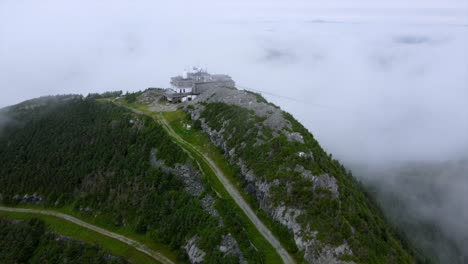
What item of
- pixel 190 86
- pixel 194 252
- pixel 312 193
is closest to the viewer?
pixel 194 252

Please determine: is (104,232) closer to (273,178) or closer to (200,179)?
(200,179)

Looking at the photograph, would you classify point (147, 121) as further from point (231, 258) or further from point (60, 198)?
point (231, 258)

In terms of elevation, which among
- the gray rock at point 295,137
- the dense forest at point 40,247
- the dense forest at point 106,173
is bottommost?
the dense forest at point 40,247

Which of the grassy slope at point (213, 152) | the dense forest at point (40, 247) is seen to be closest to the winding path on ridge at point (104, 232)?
the dense forest at point (40, 247)

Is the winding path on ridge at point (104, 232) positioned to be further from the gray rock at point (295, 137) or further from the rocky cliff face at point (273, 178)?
the gray rock at point (295, 137)

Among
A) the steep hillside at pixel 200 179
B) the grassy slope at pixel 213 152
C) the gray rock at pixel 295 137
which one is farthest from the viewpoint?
the gray rock at pixel 295 137

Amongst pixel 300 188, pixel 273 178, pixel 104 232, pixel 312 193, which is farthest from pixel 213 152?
pixel 312 193

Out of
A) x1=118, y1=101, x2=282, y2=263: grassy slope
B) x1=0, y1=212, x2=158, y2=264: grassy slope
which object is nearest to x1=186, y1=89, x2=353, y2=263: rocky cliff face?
x1=118, y1=101, x2=282, y2=263: grassy slope
